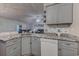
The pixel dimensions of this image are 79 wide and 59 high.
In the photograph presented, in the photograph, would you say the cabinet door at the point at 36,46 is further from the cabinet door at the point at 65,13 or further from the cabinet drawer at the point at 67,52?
the cabinet door at the point at 65,13

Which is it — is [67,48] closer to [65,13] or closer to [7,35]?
[65,13]

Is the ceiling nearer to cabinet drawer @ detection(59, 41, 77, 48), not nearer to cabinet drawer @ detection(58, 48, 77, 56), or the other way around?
cabinet drawer @ detection(59, 41, 77, 48)

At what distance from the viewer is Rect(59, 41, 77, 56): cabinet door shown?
1.83 meters

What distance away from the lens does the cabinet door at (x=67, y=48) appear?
1832 millimetres

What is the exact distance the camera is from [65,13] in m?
1.88

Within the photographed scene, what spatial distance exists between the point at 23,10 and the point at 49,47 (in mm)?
775

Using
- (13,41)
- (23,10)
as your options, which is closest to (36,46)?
(13,41)

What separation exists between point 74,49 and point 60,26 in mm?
440

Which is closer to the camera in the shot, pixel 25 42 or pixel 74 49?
pixel 74 49

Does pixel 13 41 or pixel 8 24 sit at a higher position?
pixel 8 24

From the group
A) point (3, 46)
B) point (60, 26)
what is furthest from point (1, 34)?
point (60, 26)

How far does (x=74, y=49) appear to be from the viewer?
6.00 feet

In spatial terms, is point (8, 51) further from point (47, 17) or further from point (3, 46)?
point (47, 17)

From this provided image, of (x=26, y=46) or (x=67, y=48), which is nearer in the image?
(x=67, y=48)
